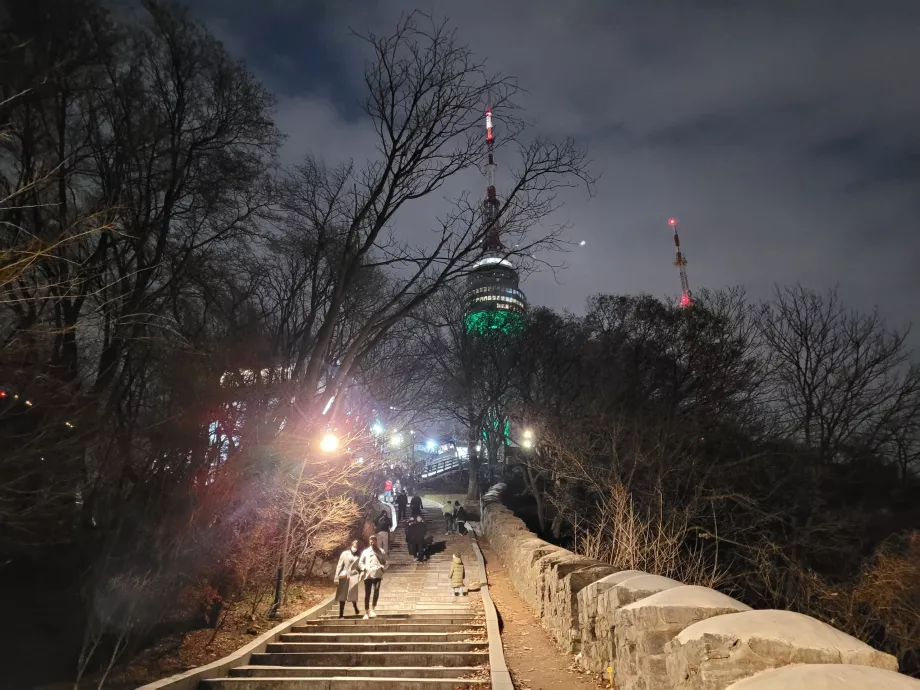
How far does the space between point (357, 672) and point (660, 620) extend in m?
4.55

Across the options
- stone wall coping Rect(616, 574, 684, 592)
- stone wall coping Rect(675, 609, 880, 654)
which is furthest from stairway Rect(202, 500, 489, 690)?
stone wall coping Rect(675, 609, 880, 654)

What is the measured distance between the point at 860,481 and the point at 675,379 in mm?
9872

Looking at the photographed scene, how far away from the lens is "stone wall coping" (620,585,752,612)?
4629mm

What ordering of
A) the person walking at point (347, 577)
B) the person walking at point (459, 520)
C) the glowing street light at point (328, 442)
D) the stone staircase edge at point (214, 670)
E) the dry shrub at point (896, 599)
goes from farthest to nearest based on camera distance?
the person walking at point (459, 520), the glowing street light at point (328, 442), the dry shrub at point (896, 599), the person walking at point (347, 577), the stone staircase edge at point (214, 670)

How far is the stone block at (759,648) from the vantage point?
342 centimetres

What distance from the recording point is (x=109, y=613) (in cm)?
839

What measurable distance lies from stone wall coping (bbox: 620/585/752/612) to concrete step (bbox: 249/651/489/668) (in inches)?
150

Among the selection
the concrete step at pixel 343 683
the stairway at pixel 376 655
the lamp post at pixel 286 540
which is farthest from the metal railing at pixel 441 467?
the concrete step at pixel 343 683

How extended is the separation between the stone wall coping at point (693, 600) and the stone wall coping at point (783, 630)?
2.18 feet

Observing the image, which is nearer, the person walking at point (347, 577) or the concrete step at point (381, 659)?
the concrete step at point (381, 659)

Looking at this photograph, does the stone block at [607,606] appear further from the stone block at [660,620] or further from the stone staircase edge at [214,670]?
the stone staircase edge at [214,670]

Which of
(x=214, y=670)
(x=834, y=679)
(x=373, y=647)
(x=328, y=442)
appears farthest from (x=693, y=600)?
(x=328, y=442)

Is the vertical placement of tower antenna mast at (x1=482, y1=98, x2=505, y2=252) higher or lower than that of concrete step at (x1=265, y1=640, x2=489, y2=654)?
higher

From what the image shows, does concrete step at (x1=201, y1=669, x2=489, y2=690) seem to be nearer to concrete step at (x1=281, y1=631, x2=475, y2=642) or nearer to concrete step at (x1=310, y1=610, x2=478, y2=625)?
concrete step at (x1=281, y1=631, x2=475, y2=642)
